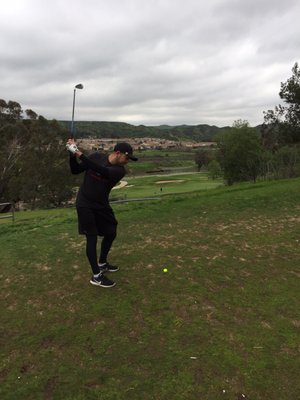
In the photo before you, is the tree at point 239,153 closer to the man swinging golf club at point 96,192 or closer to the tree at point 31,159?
the tree at point 31,159

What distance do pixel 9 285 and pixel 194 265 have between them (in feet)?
9.83

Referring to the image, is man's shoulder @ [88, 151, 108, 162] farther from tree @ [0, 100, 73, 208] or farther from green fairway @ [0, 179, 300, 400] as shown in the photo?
tree @ [0, 100, 73, 208]

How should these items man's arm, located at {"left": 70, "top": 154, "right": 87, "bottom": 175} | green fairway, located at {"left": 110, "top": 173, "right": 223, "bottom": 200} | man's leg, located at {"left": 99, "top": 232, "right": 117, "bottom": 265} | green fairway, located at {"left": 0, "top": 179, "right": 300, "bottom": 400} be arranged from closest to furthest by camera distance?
green fairway, located at {"left": 0, "top": 179, "right": 300, "bottom": 400}
man's arm, located at {"left": 70, "top": 154, "right": 87, "bottom": 175}
man's leg, located at {"left": 99, "top": 232, "right": 117, "bottom": 265}
green fairway, located at {"left": 110, "top": 173, "right": 223, "bottom": 200}

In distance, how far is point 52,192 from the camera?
41719 millimetres

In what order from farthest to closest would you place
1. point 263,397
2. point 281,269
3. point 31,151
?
point 31,151 → point 281,269 → point 263,397

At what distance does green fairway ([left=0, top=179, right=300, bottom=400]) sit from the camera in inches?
131

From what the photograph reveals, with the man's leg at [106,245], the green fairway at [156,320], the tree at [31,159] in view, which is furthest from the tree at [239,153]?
the man's leg at [106,245]

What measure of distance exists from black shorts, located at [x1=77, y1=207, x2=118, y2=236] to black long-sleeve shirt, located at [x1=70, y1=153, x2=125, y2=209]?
9 centimetres

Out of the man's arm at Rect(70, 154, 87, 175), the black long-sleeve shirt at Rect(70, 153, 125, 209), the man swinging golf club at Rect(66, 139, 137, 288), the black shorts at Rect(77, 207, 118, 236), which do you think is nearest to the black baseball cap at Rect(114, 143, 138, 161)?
the man swinging golf club at Rect(66, 139, 137, 288)

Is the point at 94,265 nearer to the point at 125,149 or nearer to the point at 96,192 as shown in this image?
the point at 96,192

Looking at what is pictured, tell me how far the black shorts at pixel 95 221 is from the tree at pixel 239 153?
4407 centimetres

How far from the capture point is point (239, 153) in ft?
161

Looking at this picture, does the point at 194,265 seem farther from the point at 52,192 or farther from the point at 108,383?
the point at 52,192

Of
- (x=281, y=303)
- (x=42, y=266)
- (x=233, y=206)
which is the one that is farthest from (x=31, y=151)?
(x=281, y=303)
